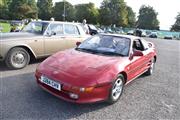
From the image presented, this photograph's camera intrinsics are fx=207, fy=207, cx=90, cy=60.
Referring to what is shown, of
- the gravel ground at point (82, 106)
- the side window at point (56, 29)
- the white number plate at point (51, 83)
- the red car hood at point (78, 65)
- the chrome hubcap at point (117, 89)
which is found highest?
the side window at point (56, 29)

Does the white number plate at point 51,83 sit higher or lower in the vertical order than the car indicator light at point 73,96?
higher

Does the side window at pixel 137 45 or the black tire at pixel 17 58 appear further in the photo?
the black tire at pixel 17 58

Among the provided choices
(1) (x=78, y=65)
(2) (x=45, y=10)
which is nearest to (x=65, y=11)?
(2) (x=45, y=10)

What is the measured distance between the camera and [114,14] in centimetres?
7112

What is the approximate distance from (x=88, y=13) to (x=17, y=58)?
6713 centimetres

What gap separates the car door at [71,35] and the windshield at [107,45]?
238 cm

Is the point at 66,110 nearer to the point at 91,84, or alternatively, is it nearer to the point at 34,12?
the point at 91,84

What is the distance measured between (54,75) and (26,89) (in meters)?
1.19

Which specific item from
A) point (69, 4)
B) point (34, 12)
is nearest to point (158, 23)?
point (69, 4)

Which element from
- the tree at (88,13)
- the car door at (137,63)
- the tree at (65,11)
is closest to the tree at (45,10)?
the tree at (65,11)

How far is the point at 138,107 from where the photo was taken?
13.6 ft

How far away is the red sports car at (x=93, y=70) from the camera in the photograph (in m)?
3.63

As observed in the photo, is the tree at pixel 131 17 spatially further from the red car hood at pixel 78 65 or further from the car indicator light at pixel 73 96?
the car indicator light at pixel 73 96

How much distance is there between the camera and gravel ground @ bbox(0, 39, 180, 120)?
3.64 m
